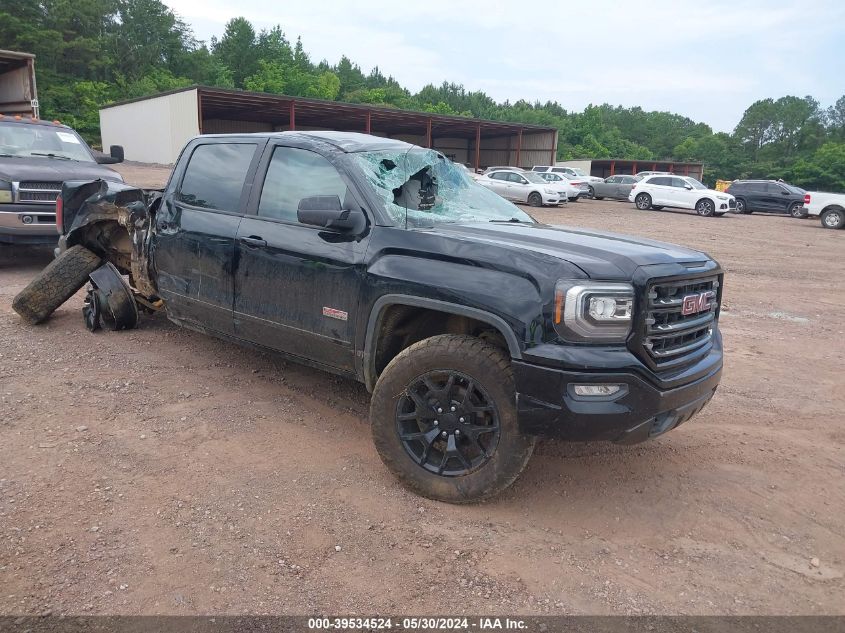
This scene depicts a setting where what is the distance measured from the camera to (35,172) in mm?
8398

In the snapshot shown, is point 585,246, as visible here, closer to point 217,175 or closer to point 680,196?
point 217,175

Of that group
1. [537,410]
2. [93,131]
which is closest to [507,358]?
[537,410]

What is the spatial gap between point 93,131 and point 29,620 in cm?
5622

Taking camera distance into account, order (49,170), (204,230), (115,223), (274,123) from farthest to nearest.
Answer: (274,123) → (49,170) → (115,223) → (204,230)

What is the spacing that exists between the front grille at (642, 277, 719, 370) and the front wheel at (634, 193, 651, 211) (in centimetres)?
2737

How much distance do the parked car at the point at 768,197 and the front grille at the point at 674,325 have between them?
28.9 m

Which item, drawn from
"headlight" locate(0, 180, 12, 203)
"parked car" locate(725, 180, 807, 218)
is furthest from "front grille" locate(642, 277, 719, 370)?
"parked car" locate(725, 180, 807, 218)

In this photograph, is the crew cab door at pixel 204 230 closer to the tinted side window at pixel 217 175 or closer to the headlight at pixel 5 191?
the tinted side window at pixel 217 175

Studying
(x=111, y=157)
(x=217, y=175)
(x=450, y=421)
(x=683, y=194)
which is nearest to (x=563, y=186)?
(x=683, y=194)

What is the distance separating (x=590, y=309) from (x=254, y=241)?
2.28m

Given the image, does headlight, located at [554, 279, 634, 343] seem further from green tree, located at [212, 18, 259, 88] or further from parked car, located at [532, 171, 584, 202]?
green tree, located at [212, 18, 259, 88]

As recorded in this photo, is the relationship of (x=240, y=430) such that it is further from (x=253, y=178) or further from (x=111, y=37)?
(x=111, y=37)

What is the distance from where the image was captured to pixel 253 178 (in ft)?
14.1

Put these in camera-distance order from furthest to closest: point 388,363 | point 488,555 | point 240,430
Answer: point 240,430 < point 388,363 < point 488,555
